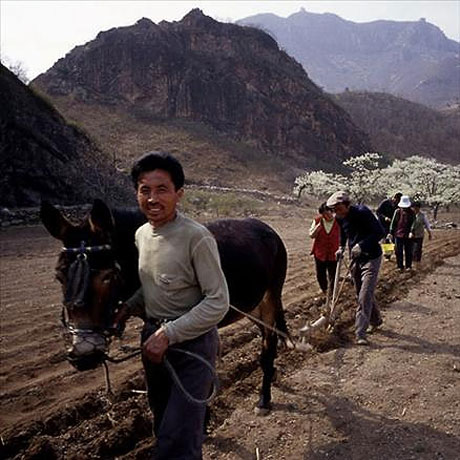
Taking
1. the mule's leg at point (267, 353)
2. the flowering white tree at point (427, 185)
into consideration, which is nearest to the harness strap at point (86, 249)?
the mule's leg at point (267, 353)

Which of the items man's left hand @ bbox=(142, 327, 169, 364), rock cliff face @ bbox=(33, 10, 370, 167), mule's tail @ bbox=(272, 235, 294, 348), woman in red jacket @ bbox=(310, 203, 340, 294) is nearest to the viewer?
man's left hand @ bbox=(142, 327, 169, 364)

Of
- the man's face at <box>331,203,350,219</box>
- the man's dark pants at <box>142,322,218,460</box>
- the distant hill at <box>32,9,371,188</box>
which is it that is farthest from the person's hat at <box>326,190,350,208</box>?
the distant hill at <box>32,9,371,188</box>

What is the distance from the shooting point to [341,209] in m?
6.31

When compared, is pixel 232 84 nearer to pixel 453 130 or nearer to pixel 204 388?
pixel 453 130

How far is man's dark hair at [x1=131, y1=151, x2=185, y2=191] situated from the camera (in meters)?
2.59

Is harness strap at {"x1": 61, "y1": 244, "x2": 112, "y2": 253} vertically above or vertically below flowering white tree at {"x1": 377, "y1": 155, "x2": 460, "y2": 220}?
above

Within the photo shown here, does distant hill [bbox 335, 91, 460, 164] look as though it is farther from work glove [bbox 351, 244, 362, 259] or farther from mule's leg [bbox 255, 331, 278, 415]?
mule's leg [bbox 255, 331, 278, 415]

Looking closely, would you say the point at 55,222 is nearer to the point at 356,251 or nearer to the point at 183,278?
the point at 183,278

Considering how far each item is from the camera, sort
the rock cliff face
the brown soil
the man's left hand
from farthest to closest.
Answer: the rock cliff face → the brown soil → the man's left hand

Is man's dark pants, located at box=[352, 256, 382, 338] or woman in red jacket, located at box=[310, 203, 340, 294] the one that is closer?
man's dark pants, located at box=[352, 256, 382, 338]

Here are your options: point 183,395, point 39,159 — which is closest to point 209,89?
point 39,159

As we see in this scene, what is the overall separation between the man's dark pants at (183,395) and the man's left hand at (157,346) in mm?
199

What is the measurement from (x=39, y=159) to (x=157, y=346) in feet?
64.2

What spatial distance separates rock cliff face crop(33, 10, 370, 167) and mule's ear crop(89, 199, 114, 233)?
6259 centimetres
